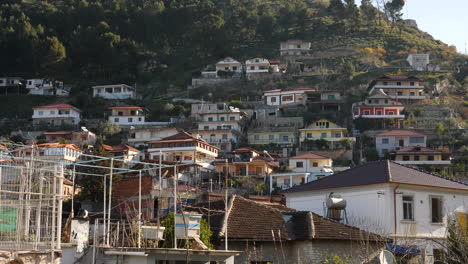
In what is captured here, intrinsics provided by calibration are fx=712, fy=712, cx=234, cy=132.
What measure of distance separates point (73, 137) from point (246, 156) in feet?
61.7

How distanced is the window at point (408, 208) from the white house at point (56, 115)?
212 ft

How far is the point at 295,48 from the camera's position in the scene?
103m

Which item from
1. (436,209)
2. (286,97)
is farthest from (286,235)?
(286,97)

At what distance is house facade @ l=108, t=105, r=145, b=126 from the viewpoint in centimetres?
8206

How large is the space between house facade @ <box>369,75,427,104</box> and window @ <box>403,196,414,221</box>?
201 feet

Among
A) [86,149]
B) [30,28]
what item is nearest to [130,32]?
[30,28]

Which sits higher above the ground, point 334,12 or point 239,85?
point 334,12

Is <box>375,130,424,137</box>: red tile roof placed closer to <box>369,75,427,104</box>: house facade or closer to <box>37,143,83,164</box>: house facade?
<box>369,75,427,104</box>: house facade

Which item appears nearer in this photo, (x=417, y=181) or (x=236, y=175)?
(x=417, y=181)

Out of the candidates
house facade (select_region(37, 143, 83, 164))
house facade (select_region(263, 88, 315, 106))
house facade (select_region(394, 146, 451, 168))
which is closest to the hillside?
house facade (select_region(263, 88, 315, 106))

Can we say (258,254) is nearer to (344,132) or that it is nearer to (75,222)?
(75,222)

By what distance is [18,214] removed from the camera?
12.4 metres

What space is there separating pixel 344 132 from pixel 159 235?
60.2 m

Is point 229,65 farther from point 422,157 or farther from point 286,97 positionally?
point 422,157
